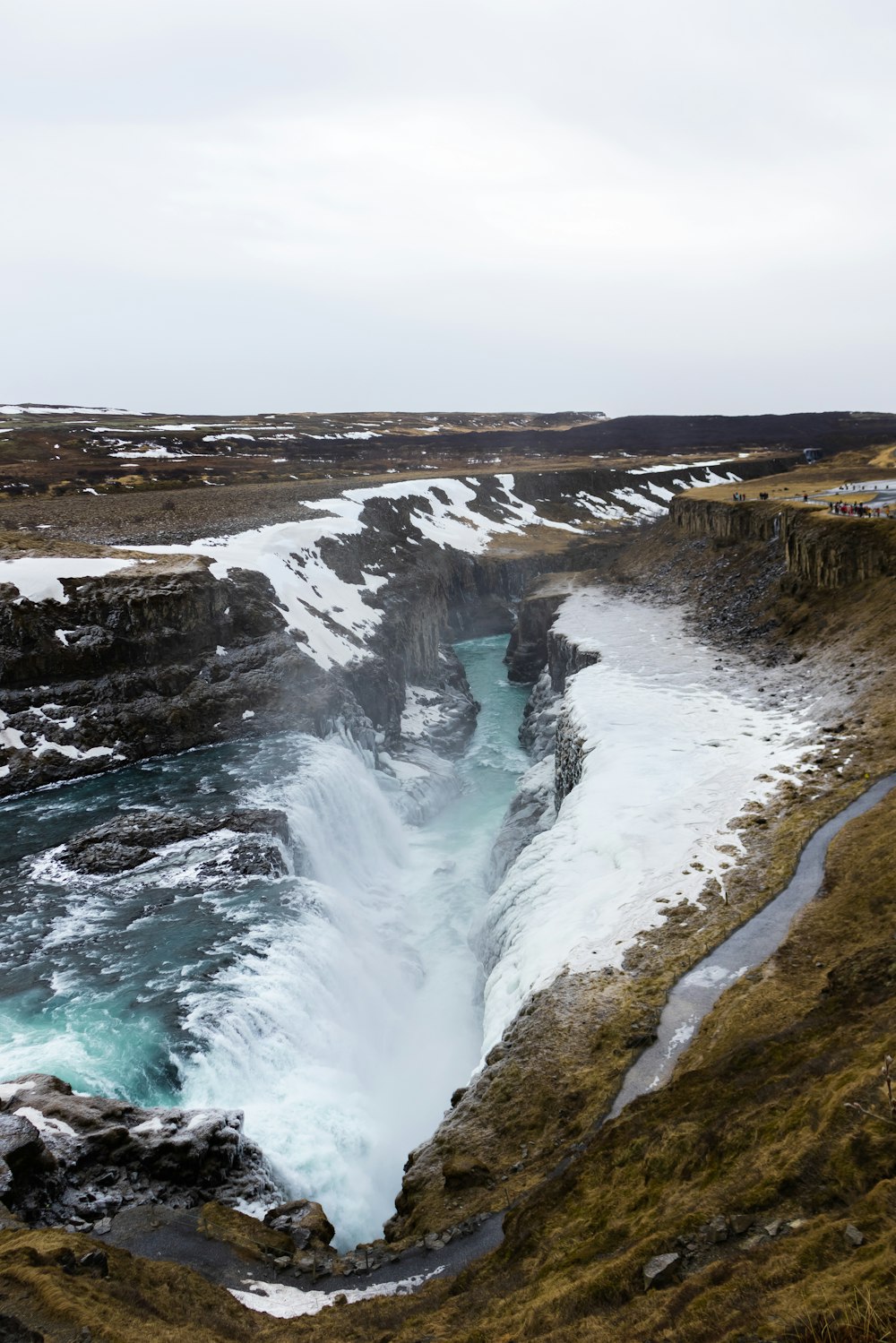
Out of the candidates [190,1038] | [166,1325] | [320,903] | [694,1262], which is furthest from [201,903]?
[694,1262]

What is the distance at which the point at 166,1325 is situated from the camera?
35.4ft

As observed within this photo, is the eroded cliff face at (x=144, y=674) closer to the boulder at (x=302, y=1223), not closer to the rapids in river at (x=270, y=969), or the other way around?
the rapids in river at (x=270, y=969)

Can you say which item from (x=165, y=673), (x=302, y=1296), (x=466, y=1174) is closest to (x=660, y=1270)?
(x=466, y=1174)

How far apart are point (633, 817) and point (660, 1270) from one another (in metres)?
18.2

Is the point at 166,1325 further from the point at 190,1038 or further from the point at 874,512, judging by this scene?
the point at 874,512

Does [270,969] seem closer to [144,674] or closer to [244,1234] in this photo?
[244,1234]

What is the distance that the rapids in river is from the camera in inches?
754

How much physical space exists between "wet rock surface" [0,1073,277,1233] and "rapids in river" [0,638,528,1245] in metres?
1.53

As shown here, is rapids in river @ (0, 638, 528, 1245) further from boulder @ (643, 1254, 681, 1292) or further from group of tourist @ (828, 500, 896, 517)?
group of tourist @ (828, 500, 896, 517)

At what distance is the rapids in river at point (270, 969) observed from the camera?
19141mm

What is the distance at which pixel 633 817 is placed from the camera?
2669cm

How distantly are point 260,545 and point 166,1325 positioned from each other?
142ft

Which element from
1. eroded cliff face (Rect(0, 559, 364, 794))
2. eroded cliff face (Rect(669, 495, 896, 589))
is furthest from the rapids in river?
eroded cliff face (Rect(669, 495, 896, 589))

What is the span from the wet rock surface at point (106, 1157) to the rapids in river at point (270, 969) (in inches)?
60.1
